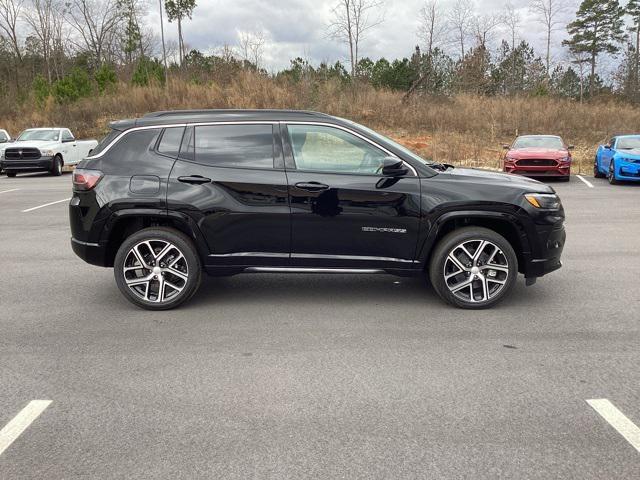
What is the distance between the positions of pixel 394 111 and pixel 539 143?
15.0 metres

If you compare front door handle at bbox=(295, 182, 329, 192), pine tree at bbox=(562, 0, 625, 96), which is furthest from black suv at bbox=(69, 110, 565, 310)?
pine tree at bbox=(562, 0, 625, 96)

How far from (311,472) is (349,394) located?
917 mm

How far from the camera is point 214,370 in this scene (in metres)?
4.18

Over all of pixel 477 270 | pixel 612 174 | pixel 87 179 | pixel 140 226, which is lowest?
pixel 612 174

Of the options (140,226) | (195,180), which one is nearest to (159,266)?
(140,226)

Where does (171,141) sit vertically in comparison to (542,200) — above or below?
above

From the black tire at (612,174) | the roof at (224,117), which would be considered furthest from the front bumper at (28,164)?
the black tire at (612,174)

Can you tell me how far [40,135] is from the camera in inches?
907

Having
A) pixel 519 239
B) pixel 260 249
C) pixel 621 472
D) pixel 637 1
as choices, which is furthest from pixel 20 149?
pixel 637 1

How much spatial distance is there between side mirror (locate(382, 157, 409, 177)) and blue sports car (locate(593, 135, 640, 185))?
13.8 meters

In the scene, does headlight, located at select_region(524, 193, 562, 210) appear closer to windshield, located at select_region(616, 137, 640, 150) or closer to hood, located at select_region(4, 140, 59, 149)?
windshield, located at select_region(616, 137, 640, 150)

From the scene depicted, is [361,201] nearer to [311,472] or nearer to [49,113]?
[311,472]

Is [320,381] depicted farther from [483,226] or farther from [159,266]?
[483,226]

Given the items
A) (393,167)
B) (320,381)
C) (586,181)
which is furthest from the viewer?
(586,181)
